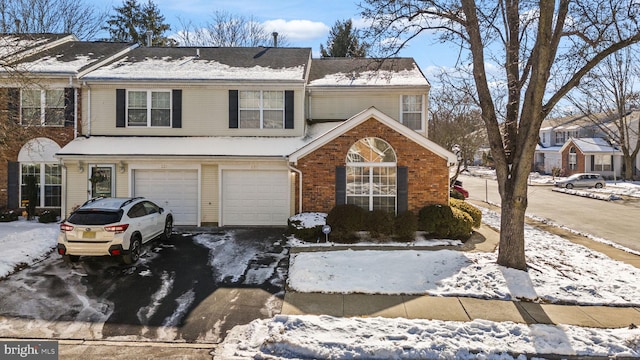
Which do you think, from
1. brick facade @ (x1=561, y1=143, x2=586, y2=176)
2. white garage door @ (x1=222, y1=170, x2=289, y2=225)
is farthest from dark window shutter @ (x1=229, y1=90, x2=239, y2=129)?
brick facade @ (x1=561, y1=143, x2=586, y2=176)

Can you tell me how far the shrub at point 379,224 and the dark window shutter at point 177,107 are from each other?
8697 mm

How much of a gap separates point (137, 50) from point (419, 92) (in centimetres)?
1384

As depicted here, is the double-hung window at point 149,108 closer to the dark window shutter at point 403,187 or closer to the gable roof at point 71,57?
the gable roof at point 71,57

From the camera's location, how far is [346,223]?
12883 millimetres

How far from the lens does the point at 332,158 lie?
46.3 feet

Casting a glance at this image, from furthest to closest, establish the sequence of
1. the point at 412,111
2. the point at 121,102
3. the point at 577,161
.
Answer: the point at 577,161
the point at 412,111
the point at 121,102

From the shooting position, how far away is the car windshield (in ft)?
32.1

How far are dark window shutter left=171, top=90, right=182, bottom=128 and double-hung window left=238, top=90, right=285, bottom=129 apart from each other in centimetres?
238

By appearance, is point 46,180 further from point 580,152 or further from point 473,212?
point 580,152

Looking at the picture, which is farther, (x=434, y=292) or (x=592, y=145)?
(x=592, y=145)

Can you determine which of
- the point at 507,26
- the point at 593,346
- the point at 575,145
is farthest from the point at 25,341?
the point at 575,145

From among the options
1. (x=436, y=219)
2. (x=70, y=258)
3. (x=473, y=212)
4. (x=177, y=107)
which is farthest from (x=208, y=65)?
(x=473, y=212)

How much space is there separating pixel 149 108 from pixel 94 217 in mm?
7500

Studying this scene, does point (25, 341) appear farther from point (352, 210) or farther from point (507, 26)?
point (507, 26)
